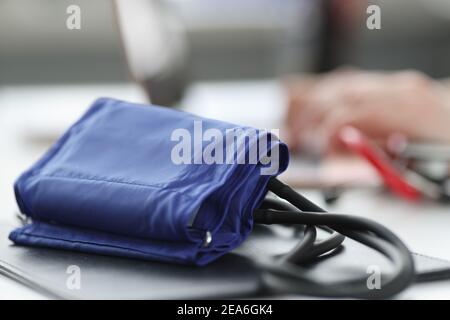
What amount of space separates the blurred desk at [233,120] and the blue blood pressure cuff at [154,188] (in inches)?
3.1

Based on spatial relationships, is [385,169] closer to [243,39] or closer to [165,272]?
[165,272]

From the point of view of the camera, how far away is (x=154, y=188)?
55 centimetres

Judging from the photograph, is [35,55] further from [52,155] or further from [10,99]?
[52,155]

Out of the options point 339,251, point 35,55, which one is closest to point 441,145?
point 339,251

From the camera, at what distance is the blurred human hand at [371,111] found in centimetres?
117

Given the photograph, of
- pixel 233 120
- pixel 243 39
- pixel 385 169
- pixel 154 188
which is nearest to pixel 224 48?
pixel 243 39

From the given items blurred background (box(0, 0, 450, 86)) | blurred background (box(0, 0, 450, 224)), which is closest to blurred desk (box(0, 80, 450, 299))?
blurred background (box(0, 0, 450, 224))

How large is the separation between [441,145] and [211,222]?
62 cm

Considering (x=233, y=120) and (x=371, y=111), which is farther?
(x=233, y=120)

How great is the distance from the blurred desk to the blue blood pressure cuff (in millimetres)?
79

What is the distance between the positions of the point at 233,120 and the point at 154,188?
3.71ft

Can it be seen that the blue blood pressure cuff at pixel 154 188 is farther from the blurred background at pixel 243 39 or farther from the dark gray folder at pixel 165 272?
the blurred background at pixel 243 39
